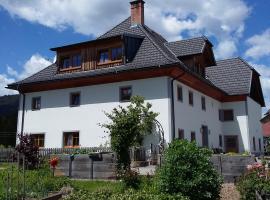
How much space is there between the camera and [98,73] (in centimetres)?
2311

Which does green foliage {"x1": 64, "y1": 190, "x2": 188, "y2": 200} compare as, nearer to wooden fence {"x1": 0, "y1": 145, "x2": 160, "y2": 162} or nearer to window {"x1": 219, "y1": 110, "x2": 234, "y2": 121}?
wooden fence {"x1": 0, "y1": 145, "x2": 160, "y2": 162}

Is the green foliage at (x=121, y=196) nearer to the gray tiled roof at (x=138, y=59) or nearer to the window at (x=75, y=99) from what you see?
the gray tiled roof at (x=138, y=59)

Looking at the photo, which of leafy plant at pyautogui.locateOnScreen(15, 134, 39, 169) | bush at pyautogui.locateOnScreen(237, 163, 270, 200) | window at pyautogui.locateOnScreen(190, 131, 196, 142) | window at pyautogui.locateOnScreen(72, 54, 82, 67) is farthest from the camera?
window at pyautogui.locateOnScreen(72, 54, 82, 67)

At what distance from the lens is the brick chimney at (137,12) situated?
2753 centimetres

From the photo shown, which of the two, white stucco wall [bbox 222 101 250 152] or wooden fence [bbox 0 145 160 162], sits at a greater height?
white stucco wall [bbox 222 101 250 152]

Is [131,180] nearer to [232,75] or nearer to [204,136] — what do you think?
[204,136]

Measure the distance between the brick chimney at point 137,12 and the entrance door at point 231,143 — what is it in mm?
13033

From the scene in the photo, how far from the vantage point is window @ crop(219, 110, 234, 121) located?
32719 mm

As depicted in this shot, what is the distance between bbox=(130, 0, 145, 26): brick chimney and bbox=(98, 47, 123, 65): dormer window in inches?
173

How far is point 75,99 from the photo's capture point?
2492cm

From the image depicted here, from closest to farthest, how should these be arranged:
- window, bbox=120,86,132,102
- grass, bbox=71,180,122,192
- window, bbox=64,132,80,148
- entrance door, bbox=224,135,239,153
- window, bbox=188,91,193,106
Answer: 1. grass, bbox=71,180,122,192
2. window, bbox=120,86,132,102
3. window, bbox=64,132,80,148
4. window, bbox=188,91,193,106
5. entrance door, bbox=224,135,239,153

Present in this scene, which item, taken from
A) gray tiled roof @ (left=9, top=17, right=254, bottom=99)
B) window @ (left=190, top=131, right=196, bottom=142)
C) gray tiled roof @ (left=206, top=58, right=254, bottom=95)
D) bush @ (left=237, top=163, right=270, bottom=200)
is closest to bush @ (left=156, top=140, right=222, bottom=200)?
bush @ (left=237, top=163, right=270, bottom=200)

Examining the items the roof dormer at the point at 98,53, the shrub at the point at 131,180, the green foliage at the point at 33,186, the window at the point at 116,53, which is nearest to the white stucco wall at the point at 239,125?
the roof dormer at the point at 98,53

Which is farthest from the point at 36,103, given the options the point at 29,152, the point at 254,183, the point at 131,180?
the point at 254,183
